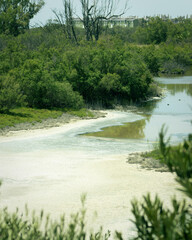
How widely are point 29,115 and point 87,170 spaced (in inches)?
517

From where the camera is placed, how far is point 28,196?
45.9ft

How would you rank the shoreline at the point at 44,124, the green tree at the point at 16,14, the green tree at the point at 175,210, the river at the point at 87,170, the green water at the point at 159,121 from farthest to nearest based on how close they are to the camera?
1. the green tree at the point at 16,14
2. the green water at the point at 159,121
3. the shoreline at the point at 44,124
4. the river at the point at 87,170
5. the green tree at the point at 175,210

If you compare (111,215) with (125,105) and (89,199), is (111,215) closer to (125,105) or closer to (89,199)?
(89,199)

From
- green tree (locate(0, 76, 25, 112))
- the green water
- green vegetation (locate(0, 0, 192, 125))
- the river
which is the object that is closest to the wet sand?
the river

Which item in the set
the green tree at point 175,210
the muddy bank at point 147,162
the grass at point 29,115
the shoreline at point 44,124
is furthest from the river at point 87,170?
the grass at point 29,115

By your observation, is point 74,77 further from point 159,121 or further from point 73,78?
point 159,121

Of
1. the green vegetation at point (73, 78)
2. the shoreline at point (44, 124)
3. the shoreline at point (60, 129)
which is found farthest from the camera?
the green vegetation at point (73, 78)

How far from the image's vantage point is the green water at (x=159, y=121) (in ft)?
85.3

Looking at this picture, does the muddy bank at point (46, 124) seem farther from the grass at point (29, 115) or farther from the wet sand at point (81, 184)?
the wet sand at point (81, 184)

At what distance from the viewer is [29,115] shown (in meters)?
29.8

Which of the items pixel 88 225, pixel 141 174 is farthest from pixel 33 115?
pixel 88 225

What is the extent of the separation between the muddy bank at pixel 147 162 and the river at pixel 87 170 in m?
0.39

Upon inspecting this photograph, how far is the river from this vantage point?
1319 centimetres

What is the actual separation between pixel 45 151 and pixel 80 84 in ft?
56.5
